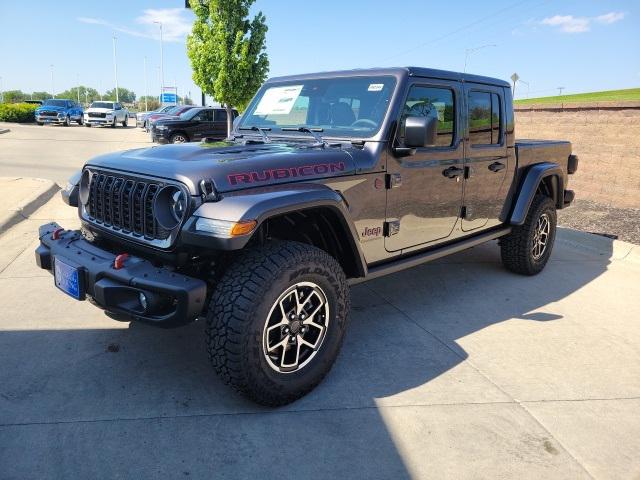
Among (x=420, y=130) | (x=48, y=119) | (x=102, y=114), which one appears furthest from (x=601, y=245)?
(x=48, y=119)

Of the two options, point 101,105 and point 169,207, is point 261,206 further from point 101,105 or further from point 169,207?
point 101,105

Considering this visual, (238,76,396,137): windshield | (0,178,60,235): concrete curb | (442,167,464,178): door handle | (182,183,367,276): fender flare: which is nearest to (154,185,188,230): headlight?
(182,183,367,276): fender flare

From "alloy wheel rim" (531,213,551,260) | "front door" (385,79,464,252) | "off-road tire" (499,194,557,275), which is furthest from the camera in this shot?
"alloy wheel rim" (531,213,551,260)

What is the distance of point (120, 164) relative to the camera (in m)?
3.15

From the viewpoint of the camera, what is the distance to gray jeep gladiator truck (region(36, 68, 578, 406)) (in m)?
2.60

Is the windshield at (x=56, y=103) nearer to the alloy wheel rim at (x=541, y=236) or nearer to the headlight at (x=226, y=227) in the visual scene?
the alloy wheel rim at (x=541, y=236)

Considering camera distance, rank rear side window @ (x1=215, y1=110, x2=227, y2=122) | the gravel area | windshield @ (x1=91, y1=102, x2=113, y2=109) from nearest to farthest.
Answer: the gravel area
rear side window @ (x1=215, y1=110, x2=227, y2=122)
windshield @ (x1=91, y1=102, x2=113, y2=109)

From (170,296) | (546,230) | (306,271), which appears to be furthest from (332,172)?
(546,230)

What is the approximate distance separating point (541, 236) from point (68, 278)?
452cm

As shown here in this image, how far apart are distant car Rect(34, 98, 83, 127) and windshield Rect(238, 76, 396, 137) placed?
31.5m

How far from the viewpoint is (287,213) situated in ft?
9.43

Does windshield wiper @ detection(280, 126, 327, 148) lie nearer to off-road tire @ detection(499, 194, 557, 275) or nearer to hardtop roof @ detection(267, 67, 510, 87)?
hardtop roof @ detection(267, 67, 510, 87)

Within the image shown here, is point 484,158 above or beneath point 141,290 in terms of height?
above

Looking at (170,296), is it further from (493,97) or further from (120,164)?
(493,97)
